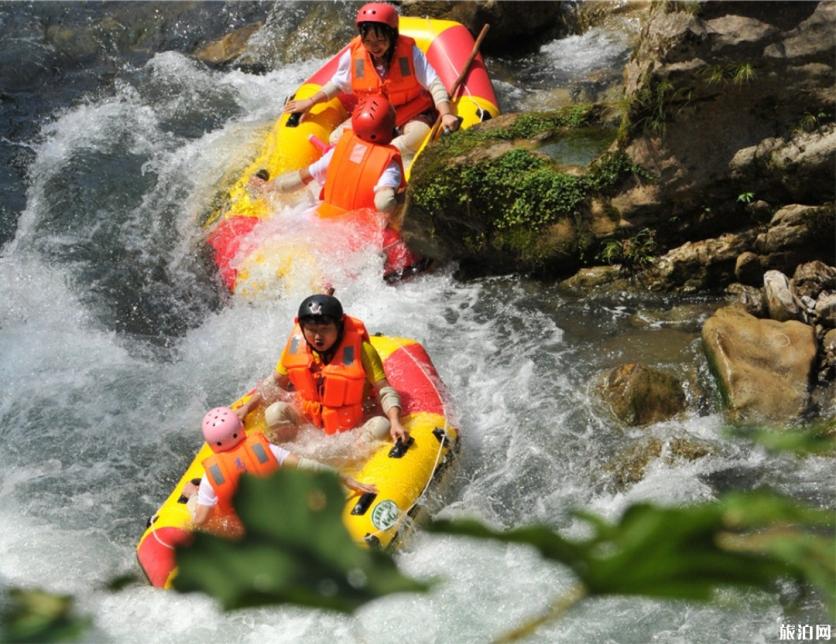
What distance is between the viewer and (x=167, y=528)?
5832 mm

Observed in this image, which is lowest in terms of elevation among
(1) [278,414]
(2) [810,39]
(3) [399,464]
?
(3) [399,464]

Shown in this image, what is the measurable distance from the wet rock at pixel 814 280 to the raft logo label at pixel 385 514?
313cm

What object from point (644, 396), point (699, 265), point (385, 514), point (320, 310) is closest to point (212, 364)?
point (320, 310)

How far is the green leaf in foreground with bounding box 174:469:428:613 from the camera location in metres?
0.52

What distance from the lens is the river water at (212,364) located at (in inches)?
216

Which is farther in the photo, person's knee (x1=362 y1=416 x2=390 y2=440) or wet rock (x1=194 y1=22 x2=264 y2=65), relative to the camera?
wet rock (x1=194 y1=22 x2=264 y2=65)

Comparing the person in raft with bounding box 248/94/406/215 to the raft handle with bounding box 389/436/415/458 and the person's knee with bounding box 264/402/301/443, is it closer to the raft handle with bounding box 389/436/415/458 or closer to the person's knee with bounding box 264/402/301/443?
the person's knee with bounding box 264/402/301/443

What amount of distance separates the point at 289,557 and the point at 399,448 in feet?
18.9

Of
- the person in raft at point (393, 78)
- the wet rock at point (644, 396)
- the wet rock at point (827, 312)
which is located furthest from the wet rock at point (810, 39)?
the person in raft at point (393, 78)

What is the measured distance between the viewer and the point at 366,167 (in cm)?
851

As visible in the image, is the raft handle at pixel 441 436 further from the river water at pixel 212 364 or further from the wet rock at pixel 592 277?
the wet rock at pixel 592 277

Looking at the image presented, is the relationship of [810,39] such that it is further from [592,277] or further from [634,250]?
[592,277]

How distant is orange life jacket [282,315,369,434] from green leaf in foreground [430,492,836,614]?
19.1ft

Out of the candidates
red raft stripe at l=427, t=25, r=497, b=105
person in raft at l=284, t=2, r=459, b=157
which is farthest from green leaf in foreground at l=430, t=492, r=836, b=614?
red raft stripe at l=427, t=25, r=497, b=105
